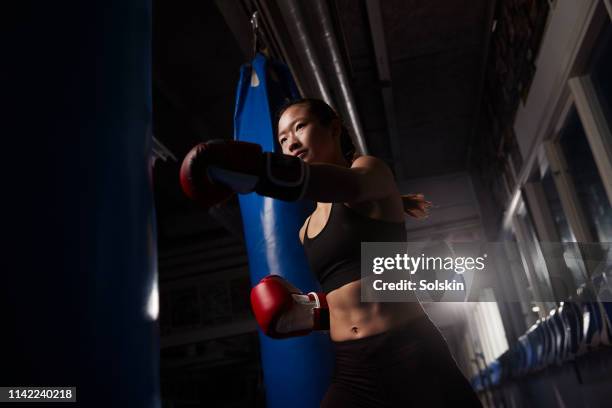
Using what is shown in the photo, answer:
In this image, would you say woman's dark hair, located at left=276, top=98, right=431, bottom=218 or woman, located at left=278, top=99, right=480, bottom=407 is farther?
woman's dark hair, located at left=276, top=98, right=431, bottom=218

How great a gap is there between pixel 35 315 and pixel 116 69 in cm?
56

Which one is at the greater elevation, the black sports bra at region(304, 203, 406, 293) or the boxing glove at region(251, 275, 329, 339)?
the black sports bra at region(304, 203, 406, 293)

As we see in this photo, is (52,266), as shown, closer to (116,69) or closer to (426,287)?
(116,69)

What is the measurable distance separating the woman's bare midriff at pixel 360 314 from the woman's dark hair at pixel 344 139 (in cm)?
37

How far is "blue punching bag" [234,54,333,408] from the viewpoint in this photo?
6.28 ft

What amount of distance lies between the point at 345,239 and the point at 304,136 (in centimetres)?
33

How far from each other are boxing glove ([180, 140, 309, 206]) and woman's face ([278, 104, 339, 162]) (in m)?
0.40

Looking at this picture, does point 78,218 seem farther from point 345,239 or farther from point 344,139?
point 344,139

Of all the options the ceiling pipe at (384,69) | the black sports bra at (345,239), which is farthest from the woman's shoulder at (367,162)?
the ceiling pipe at (384,69)

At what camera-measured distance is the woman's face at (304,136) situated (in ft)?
4.45

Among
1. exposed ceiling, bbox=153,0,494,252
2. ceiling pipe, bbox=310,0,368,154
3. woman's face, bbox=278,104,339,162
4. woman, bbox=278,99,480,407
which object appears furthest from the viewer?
exposed ceiling, bbox=153,0,494,252

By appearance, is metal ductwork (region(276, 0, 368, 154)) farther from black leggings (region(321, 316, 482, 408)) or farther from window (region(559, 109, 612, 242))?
black leggings (region(321, 316, 482, 408))

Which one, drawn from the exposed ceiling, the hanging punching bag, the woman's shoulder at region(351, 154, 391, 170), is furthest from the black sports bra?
the exposed ceiling

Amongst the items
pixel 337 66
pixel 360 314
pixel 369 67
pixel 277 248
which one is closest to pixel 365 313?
pixel 360 314
